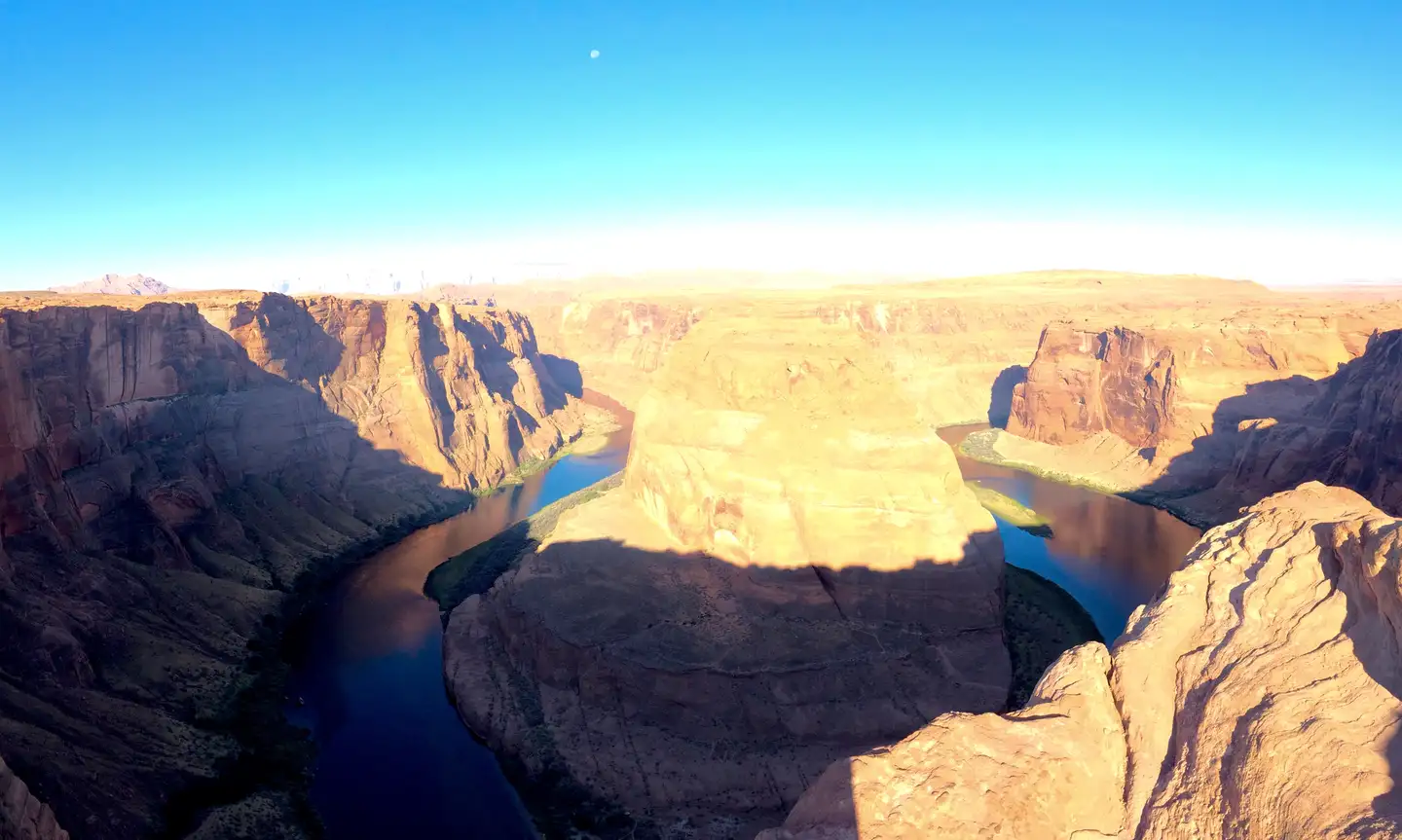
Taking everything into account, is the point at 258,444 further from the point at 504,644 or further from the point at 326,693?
the point at 504,644

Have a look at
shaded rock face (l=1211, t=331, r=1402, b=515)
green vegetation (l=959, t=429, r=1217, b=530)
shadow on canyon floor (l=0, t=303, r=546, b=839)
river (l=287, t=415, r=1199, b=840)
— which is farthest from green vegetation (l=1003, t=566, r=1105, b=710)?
shadow on canyon floor (l=0, t=303, r=546, b=839)

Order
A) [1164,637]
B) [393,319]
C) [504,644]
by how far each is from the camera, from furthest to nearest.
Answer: [393,319]
[504,644]
[1164,637]

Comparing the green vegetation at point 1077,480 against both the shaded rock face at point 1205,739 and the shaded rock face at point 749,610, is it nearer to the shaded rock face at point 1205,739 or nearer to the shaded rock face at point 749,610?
the shaded rock face at point 749,610

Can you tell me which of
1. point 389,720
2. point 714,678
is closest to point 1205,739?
point 714,678

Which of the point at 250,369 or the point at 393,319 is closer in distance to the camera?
the point at 250,369

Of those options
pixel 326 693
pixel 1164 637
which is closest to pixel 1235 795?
pixel 1164 637

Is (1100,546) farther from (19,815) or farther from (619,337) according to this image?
(619,337)
